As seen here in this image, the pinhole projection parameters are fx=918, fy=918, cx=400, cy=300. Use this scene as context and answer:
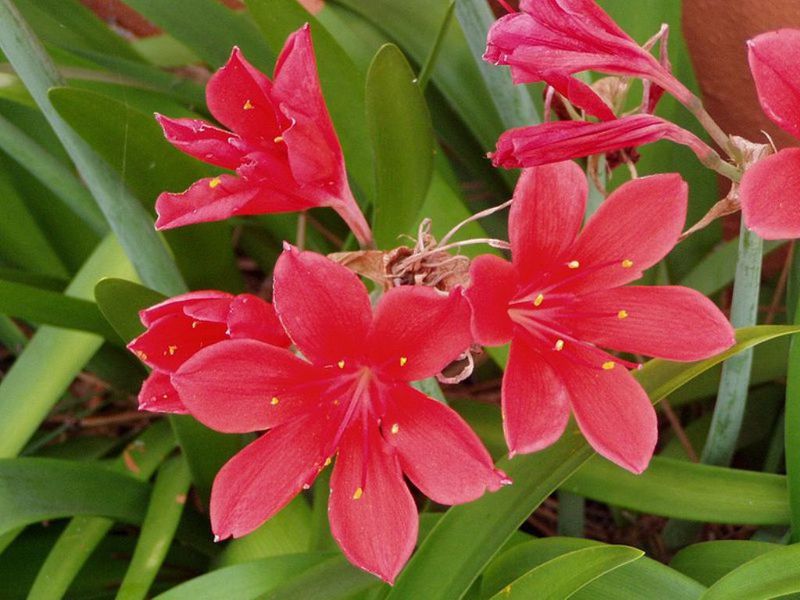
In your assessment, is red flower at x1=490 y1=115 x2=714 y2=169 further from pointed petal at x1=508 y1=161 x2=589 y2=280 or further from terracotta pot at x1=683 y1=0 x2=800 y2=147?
terracotta pot at x1=683 y1=0 x2=800 y2=147

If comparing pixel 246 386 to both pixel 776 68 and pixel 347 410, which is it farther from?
pixel 776 68

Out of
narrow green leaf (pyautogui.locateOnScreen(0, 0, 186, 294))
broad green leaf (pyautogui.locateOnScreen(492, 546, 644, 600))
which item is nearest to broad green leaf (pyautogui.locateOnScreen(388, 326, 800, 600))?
broad green leaf (pyautogui.locateOnScreen(492, 546, 644, 600))

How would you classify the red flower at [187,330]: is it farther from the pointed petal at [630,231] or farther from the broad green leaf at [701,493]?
the broad green leaf at [701,493]

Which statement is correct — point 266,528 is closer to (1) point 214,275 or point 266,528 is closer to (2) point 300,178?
(1) point 214,275

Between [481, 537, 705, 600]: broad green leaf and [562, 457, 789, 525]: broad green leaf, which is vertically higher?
[481, 537, 705, 600]: broad green leaf

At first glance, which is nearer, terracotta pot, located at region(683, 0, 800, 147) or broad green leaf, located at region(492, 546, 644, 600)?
broad green leaf, located at region(492, 546, 644, 600)

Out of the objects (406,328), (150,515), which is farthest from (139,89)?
(406,328)
